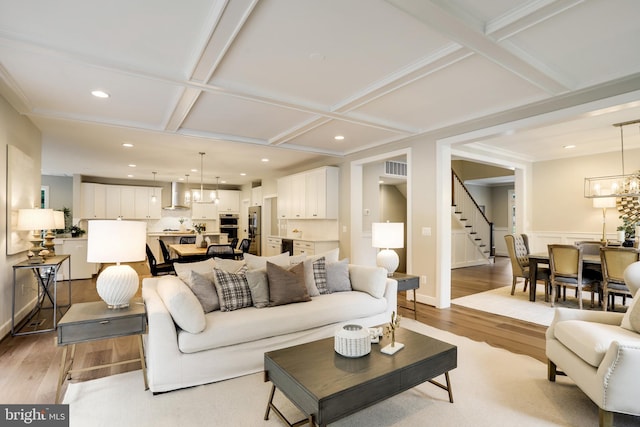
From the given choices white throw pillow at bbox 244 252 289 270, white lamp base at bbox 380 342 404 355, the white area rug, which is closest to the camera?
white lamp base at bbox 380 342 404 355

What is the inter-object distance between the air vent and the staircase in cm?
221

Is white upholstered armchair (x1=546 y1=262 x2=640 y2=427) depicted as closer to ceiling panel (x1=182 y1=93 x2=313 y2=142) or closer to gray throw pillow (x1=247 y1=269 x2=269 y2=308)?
gray throw pillow (x1=247 y1=269 x2=269 y2=308)

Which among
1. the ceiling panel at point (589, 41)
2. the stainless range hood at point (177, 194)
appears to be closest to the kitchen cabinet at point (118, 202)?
the stainless range hood at point (177, 194)

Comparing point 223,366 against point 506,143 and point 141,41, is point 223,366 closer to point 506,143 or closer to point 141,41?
point 141,41

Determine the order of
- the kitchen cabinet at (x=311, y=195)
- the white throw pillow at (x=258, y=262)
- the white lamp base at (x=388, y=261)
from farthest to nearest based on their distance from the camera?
the kitchen cabinet at (x=311, y=195) < the white lamp base at (x=388, y=261) < the white throw pillow at (x=258, y=262)

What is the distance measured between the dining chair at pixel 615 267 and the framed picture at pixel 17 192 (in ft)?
23.1

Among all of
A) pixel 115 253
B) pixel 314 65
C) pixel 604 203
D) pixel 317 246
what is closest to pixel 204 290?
pixel 115 253

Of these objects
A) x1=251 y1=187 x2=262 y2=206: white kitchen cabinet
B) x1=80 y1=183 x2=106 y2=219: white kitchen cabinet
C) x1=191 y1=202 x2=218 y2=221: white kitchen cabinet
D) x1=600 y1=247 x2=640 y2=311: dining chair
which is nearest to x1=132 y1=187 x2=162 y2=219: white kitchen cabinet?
x1=80 y1=183 x2=106 y2=219: white kitchen cabinet

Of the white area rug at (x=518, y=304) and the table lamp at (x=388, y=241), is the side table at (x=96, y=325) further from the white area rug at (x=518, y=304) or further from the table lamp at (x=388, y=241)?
the white area rug at (x=518, y=304)

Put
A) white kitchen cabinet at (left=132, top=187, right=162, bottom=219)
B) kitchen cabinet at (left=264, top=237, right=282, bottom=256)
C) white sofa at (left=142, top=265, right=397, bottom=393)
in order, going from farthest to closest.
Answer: white kitchen cabinet at (left=132, top=187, right=162, bottom=219)
kitchen cabinet at (left=264, top=237, right=282, bottom=256)
white sofa at (left=142, top=265, right=397, bottom=393)

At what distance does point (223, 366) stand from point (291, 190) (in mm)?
5551

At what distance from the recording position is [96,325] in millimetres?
2336

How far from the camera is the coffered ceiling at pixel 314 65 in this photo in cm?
217

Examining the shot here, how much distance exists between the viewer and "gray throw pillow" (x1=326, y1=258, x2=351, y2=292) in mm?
3720
